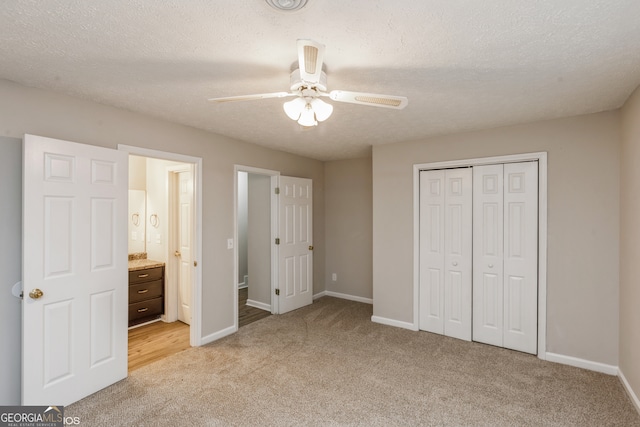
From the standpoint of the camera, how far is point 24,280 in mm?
2135

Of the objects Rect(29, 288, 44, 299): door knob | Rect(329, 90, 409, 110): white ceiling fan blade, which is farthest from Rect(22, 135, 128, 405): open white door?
Rect(329, 90, 409, 110): white ceiling fan blade

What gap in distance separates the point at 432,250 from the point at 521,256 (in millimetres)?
915

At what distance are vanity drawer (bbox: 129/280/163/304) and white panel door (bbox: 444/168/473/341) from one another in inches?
145

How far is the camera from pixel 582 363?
9.71ft

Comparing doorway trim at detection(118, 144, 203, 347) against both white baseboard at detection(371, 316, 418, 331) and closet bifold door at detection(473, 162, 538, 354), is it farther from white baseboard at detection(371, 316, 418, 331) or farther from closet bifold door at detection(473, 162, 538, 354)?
closet bifold door at detection(473, 162, 538, 354)

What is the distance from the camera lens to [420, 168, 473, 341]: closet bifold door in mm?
3598

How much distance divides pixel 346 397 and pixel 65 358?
2155 mm

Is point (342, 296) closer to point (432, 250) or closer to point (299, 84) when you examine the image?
point (432, 250)

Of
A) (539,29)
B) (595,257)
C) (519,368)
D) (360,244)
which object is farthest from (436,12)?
(360,244)

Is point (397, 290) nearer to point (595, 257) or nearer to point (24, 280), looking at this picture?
point (595, 257)

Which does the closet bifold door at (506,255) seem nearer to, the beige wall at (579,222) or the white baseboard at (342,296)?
the beige wall at (579,222)

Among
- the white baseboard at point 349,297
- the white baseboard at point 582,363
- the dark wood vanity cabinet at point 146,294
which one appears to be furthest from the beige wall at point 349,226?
the dark wood vanity cabinet at point 146,294

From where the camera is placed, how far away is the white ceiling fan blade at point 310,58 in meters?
1.36

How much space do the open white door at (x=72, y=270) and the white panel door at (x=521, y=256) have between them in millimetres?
3748
